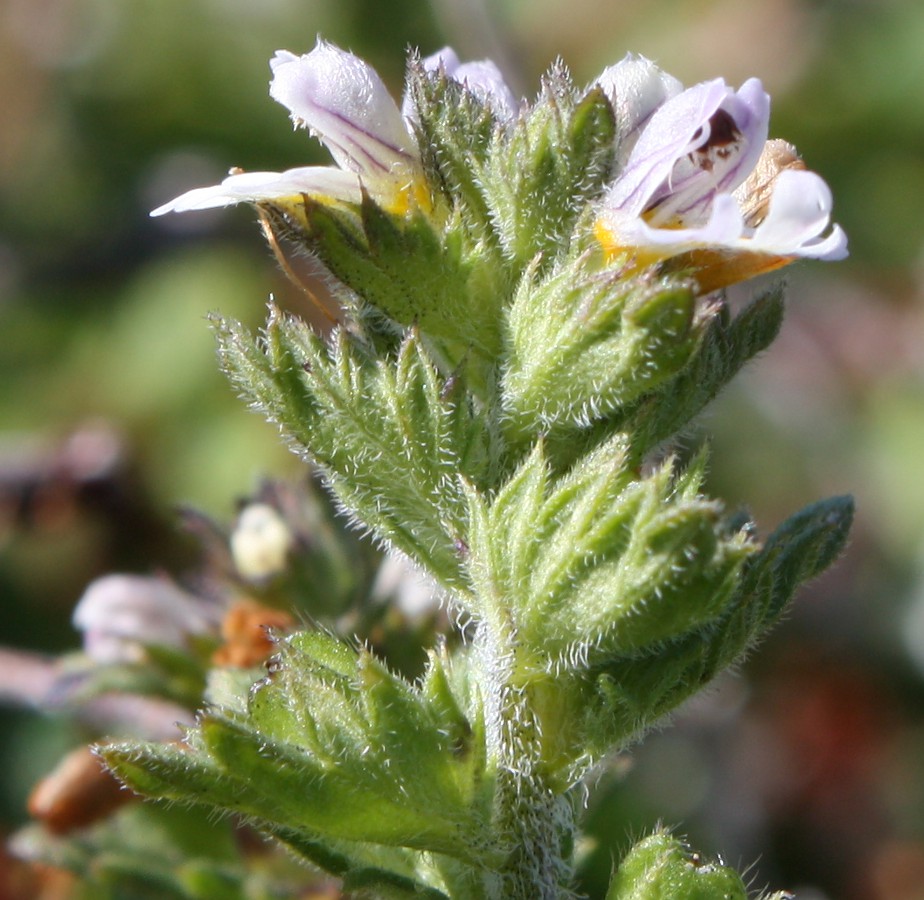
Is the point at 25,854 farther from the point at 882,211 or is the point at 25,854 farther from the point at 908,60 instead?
the point at 908,60

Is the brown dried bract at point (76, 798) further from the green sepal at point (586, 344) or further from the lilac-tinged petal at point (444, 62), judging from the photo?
the lilac-tinged petal at point (444, 62)

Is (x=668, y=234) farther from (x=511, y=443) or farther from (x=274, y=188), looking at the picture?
(x=274, y=188)

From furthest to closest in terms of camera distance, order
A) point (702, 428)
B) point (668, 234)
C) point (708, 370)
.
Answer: point (702, 428) < point (708, 370) < point (668, 234)

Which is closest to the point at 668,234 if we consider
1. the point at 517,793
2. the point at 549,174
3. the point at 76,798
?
the point at 549,174

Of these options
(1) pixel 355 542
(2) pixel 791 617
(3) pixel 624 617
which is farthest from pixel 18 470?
(3) pixel 624 617

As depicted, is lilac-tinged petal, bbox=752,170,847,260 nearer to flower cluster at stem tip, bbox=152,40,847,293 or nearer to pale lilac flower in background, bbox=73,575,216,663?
flower cluster at stem tip, bbox=152,40,847,293

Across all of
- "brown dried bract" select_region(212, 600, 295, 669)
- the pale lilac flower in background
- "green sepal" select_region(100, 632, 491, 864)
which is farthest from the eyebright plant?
the pale lilac flower in background
